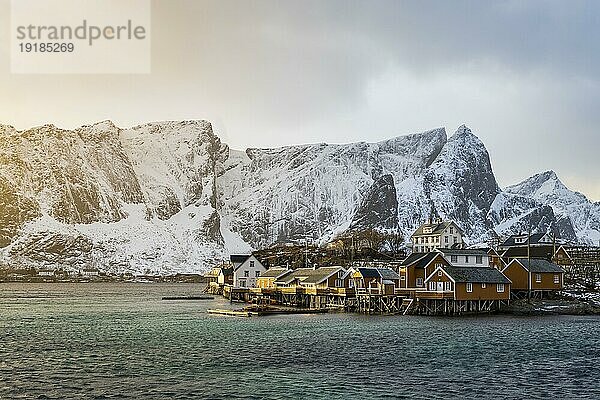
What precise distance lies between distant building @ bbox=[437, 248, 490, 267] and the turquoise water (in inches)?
347

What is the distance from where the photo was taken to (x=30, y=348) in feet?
159

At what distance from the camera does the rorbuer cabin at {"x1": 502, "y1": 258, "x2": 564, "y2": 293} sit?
7844 centimetres

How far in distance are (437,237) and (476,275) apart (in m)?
74.2

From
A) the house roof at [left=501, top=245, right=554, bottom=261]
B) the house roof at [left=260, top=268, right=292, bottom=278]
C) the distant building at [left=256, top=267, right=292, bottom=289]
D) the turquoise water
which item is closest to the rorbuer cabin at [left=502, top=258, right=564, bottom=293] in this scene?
the turquoise water

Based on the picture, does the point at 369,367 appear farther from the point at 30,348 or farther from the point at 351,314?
the point at 351,314

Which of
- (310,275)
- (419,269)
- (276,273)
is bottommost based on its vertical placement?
(276,273)

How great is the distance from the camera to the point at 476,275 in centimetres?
7088

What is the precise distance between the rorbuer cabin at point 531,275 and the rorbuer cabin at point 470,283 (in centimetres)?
622

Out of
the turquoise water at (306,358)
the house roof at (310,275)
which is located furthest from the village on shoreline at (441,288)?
the turquoise water at (306,358)

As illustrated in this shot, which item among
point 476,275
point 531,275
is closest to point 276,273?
point 531,275

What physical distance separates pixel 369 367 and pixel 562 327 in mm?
26248

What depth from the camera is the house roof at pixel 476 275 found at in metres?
69.8

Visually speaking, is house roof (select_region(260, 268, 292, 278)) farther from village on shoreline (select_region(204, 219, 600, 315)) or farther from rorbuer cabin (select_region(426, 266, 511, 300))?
rorbuer cabin (select_region(426, 266, 511, 300))

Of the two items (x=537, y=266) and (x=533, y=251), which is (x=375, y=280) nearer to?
(x=537, y=266)
